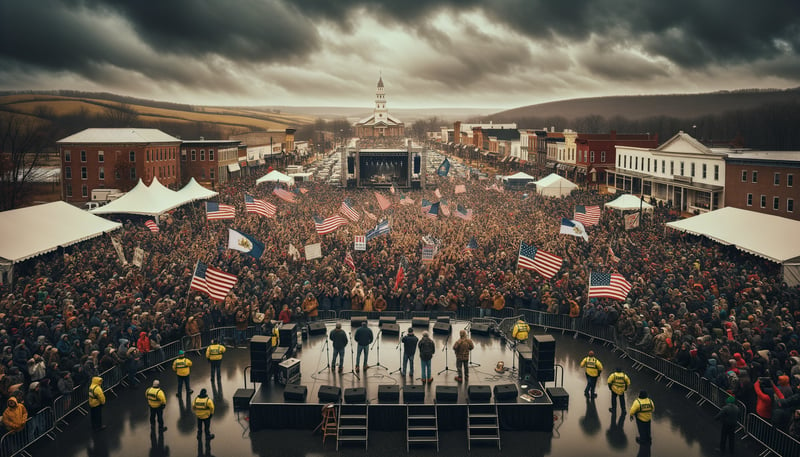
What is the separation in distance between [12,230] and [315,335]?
53.8 ft

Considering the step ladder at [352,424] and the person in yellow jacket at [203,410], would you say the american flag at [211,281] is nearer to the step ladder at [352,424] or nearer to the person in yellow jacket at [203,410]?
the person in yellow jacket at [203,410]

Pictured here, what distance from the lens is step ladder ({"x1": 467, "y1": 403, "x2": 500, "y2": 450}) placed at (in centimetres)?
1422

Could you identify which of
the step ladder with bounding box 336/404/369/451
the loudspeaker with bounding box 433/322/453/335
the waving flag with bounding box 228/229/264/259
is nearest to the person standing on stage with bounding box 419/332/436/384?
the step ladder with bounding box 336/404/369/451

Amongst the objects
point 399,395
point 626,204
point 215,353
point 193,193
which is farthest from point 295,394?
point 193,193

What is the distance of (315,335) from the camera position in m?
20.5

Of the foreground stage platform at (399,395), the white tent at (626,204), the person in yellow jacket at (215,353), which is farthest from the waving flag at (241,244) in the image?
the white tent at (626,204)

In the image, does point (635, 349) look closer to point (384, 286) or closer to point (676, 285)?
point (676, 285)

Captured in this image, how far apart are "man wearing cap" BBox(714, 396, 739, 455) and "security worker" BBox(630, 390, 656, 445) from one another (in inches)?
59.0

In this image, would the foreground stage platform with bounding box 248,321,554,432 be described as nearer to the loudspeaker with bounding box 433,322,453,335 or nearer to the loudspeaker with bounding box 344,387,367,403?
the loudspeaker with bounding box 344,387,367,403

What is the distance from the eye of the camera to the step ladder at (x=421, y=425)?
46.5 feet

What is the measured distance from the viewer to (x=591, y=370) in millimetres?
16219

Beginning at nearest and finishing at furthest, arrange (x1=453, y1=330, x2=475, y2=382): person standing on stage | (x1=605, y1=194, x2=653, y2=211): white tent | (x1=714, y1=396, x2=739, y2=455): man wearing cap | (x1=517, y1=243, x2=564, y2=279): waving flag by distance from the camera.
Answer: (x1=714, y1=396, x2=739, y2=455): man wearing cap, (x1=453, y1=330, x2=475, y2=382): person standing on stage, (x1=517, y1=243, x2=564, y2=279): waving flag, (x1=605, y1=194, x2=653, y2=211): white tent

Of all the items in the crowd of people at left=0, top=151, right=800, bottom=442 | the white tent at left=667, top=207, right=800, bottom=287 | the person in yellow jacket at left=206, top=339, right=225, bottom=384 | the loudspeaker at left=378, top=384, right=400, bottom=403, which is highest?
the white tent at left=667, top=207, right=800, bottom=287

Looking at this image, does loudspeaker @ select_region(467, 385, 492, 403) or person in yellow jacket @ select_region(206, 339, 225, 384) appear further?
person in yellow jacket @ select_region(206, 339, 225, 384)
